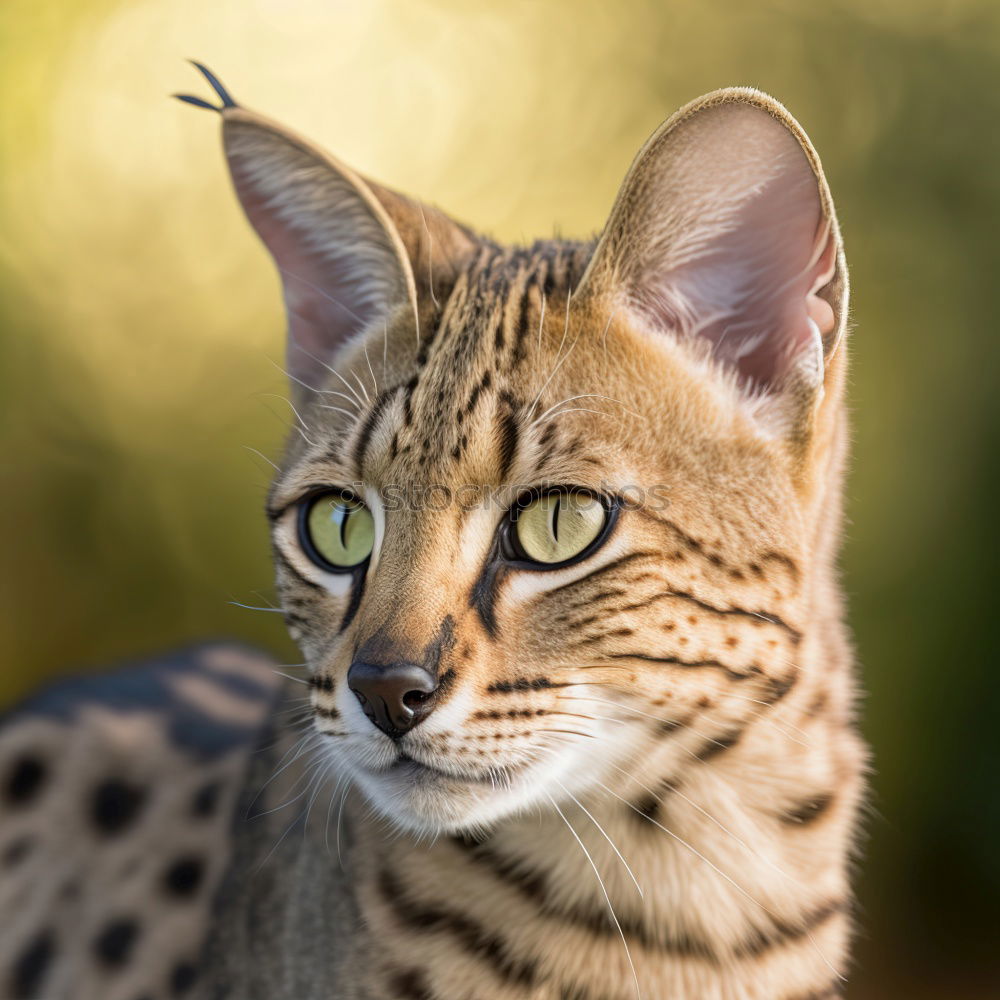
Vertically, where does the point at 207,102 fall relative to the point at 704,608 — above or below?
above

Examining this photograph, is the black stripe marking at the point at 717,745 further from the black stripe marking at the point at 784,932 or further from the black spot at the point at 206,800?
the black spot at the point at 206,800

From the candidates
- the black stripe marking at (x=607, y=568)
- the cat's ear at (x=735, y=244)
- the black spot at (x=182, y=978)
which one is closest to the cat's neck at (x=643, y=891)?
the black stripe marking at (x=607, y=568)

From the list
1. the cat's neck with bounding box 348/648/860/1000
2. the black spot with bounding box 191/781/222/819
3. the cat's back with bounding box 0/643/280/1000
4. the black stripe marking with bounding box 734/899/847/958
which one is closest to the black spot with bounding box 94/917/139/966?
the cat's back with bounding box 0/643/280/1000

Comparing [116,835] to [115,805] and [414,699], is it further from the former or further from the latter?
[414,699]

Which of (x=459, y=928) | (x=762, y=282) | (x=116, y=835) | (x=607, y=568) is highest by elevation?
(x=762, y=282)

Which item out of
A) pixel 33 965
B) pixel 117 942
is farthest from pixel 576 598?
pixel 33 965

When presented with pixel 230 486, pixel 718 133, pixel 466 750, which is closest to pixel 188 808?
pixel 466 750
